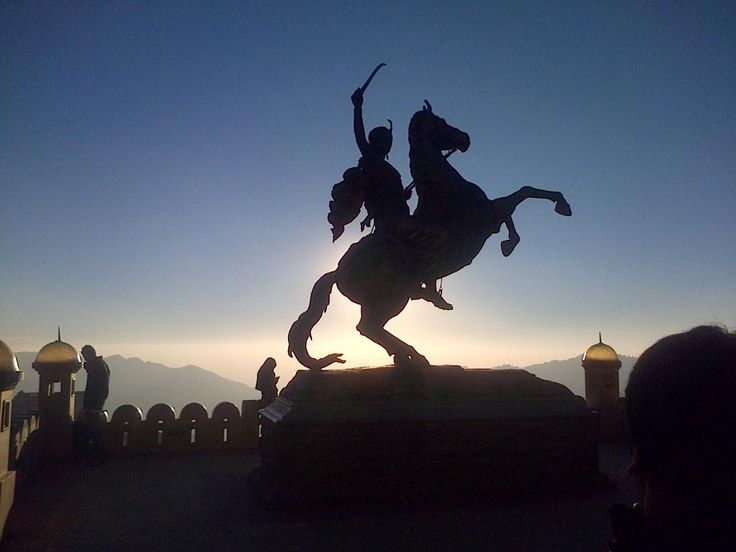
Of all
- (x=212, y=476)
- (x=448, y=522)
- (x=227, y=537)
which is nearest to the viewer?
(x=227, y=537)

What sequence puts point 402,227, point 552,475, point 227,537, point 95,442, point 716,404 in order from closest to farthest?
point 716,404 < point 227,537 < point 552,475 < point 402,227 < point 95,442

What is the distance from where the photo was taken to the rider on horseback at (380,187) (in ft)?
25.9

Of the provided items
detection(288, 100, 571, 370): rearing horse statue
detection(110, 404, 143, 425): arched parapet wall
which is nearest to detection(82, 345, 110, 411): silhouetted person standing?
detection(110, 404, 143, 425): arched parapet wall

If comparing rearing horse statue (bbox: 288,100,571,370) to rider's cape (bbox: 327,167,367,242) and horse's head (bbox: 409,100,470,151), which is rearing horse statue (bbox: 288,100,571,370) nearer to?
horse's head (bbox: 409,100,470,151)

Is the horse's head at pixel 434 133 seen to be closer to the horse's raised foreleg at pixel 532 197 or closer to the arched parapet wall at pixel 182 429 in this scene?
the horse's raised foreleg at pixel 532 197

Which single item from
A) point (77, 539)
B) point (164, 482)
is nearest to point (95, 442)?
point (164, 482)

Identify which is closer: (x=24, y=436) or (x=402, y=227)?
(x=402, y=227)

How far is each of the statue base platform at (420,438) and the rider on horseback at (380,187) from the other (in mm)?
1510

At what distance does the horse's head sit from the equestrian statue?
0.01 meters

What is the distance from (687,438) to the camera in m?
1.22

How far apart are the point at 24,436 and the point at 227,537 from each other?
545cm

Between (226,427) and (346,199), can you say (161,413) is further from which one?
(346,199)

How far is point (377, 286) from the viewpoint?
780cm

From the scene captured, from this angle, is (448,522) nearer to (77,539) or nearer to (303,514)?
(303,514)
